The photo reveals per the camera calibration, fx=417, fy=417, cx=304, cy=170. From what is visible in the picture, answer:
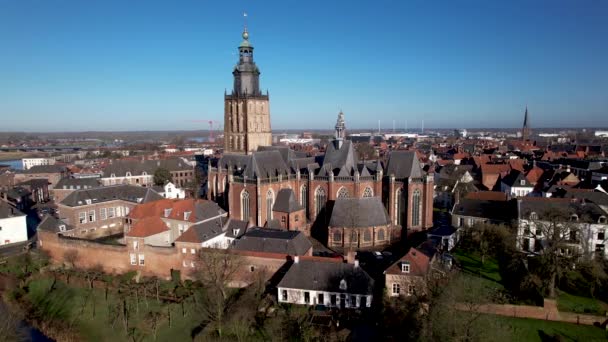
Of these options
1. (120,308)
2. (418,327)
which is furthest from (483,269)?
(120,308)

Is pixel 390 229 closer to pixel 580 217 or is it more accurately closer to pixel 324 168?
pixel 324 168

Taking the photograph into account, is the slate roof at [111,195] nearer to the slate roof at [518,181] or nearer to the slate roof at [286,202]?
the slate roof at [286,202]

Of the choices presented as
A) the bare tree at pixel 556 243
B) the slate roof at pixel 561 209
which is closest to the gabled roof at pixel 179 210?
the bare tree at pixel 556 243

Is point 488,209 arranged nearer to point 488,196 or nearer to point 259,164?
point 488,196

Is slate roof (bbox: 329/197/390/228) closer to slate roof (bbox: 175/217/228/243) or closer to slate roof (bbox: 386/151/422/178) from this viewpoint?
slate roof (bbox: 386/151/422/178)

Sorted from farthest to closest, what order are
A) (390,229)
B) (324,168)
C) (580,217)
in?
(324,168), (390,229), (580,217)

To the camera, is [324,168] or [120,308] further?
[324,168]
